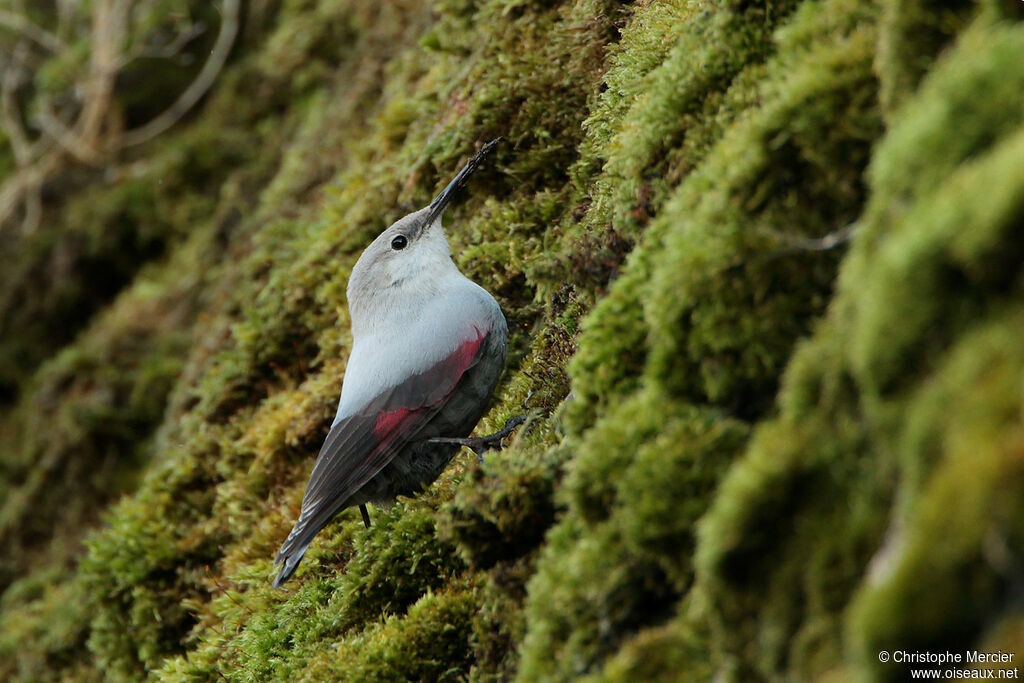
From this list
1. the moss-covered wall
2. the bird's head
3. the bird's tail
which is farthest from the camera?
the bird's head

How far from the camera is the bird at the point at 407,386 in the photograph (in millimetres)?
4063

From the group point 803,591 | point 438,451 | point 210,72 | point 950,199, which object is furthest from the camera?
point 210,72

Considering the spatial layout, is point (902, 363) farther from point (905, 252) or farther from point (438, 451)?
point (438, 451)

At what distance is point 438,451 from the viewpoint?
4.49 metres

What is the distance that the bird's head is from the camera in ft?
15.3

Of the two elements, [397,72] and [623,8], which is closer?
[623,8]

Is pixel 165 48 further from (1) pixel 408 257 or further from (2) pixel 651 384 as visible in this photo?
(2) pixel 651 384

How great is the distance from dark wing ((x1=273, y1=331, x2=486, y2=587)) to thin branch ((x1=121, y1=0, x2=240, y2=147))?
5961 millimetres

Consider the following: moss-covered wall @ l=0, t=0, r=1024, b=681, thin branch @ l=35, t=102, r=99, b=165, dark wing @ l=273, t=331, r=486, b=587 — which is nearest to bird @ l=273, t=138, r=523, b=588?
dark wing @ l=273, t=331, r=486, b=587

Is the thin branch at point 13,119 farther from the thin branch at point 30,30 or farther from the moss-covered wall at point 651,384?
the moss-covered wall at point 651,384

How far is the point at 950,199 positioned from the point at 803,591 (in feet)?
2.67

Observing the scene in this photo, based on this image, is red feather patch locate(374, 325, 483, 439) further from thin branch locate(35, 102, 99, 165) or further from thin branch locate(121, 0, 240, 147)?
thin branch locate(35, 102, 99, 165)

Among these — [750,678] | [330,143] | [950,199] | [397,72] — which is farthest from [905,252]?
[330,143]

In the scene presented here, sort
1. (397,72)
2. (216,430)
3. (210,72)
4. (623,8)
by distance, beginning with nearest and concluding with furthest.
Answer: (623,8) → (216,430) → (397,72) → (210,72)
